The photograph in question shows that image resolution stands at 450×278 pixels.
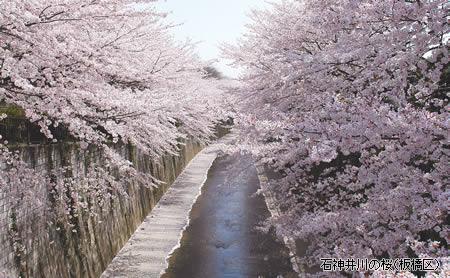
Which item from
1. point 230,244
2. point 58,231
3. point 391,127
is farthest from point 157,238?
point 391,127

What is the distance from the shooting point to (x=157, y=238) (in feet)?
36.4

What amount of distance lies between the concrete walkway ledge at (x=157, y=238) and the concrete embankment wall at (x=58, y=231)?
0.30 metres

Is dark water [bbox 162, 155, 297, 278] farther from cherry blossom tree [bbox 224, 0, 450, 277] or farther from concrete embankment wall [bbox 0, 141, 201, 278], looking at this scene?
cherry blossom tree [bbox 224, 0, 450, 277]

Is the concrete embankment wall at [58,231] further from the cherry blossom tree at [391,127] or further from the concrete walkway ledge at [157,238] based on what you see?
the cherry blossom tree at [391,127]

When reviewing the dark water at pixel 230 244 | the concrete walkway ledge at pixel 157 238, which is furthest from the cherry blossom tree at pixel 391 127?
the concrete walkway ledge at pixel 157 238

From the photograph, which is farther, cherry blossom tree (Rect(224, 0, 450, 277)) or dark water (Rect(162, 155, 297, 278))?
dark water (Rect(162, 155, 297, 278))

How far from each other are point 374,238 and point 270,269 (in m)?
4.53

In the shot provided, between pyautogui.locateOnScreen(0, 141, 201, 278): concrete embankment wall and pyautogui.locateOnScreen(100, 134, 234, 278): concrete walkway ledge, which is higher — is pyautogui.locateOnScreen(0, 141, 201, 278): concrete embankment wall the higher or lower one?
the higher one

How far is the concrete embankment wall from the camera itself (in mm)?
5066

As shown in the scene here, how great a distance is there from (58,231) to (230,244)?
204 inches

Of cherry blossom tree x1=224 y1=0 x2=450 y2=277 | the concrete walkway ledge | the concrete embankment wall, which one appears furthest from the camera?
the concrete walkway ledge

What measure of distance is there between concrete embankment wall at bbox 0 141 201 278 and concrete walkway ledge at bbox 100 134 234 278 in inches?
11.9

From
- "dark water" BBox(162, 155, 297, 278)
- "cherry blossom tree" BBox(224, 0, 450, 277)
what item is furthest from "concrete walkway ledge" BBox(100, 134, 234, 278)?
"cherry blossom tree" BBox(224, 0, 450, 277)

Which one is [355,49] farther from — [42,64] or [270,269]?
[270,269]
